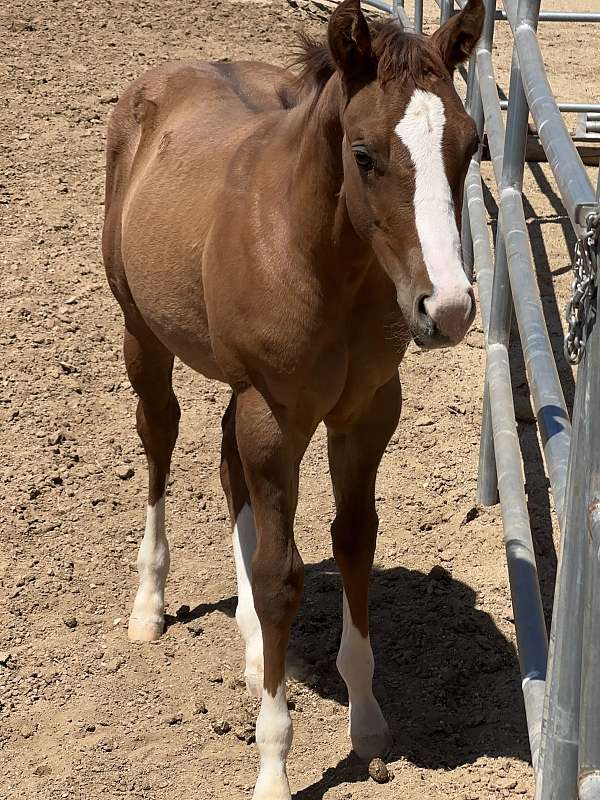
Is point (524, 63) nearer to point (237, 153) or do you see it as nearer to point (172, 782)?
point (237, 153)

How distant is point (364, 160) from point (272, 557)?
3.98 ft

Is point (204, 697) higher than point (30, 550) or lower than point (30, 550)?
lower

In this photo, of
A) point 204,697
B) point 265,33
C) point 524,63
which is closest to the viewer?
point 524,63

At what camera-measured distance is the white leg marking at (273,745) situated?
334 centimetres

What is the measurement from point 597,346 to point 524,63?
147cm

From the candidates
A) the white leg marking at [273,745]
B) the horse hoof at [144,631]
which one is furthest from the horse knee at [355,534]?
the horse hoof at [144,631]

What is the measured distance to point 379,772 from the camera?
3.43 meters

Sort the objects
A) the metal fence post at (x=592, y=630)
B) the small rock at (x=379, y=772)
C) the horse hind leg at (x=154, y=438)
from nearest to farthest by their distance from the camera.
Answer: the metal fence post at (x=592, y=630) < the small rock at (x=379, y=772) < the horse hind leg at (x=154, y=438)

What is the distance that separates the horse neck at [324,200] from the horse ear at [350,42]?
0.58 ft

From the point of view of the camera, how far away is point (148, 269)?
13.0 ft

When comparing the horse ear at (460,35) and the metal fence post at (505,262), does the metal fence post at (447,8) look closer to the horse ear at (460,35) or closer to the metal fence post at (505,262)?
the metal fence post at (505,262)

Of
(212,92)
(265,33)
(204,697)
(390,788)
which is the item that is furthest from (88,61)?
(390,788)

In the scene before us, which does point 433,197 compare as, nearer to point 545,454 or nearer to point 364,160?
point 364,160

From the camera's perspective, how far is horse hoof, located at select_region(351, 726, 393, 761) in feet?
11.7
